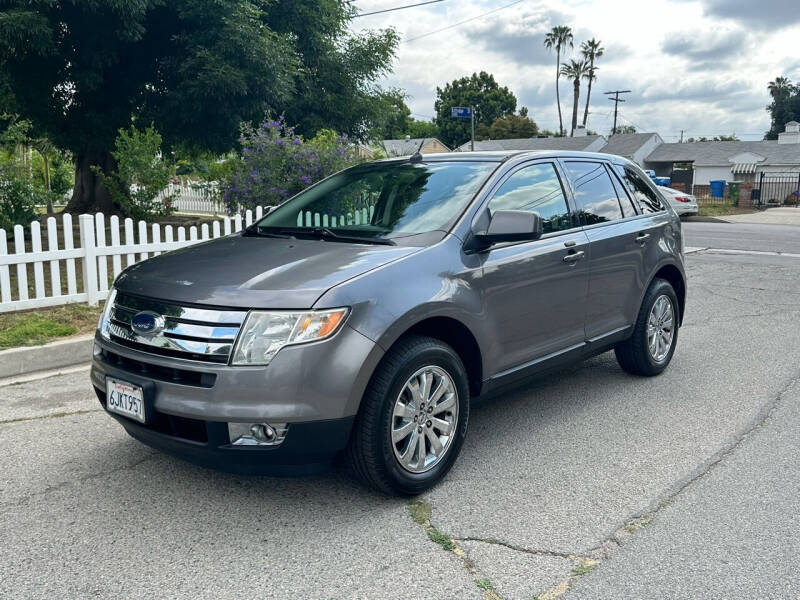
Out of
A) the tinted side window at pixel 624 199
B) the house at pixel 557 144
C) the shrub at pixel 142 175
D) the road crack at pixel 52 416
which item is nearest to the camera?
the road crack at pixel 52 416

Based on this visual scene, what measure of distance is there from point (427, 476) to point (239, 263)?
143 centimetres

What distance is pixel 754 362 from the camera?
20.5ft

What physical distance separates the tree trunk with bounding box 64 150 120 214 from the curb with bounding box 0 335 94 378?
46.7 feet

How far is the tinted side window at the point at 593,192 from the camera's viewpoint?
16.3 feet

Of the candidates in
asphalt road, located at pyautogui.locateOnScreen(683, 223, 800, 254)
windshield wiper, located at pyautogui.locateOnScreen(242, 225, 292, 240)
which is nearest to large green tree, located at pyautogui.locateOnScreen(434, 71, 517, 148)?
asphalt road, located at pyautogui.locateOnScreen(683, 223, 800, 254)

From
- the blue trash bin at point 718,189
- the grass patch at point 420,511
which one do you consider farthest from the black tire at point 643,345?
the blue trash bin at point 718,189

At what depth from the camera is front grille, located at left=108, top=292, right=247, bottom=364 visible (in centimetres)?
317

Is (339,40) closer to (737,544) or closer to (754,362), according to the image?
(754,362)

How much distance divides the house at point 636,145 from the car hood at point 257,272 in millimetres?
64361

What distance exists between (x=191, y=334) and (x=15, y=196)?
9.69 metres

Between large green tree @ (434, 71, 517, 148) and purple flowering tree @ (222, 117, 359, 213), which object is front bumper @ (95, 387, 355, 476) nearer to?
purple flowering tree @ (222, 117, 359, 213)

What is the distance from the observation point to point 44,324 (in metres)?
6.76

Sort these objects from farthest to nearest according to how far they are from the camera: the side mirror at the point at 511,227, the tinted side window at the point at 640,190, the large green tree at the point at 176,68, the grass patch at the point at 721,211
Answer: the grass patch at the point at 721,211, the large green tree at the point at 176,68, the tinted side window at the point at 640,190, the side mirror at the point at 511,227

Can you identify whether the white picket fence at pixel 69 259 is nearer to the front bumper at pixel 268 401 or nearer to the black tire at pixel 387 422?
the front bumper at pixel 268 401
